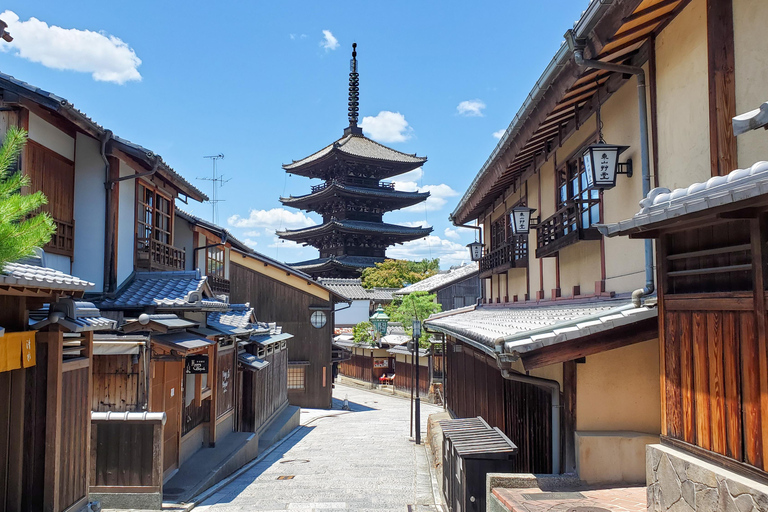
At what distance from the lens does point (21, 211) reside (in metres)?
4.91

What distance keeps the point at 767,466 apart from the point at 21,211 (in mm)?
6151

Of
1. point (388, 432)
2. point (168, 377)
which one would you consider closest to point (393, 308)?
point (388, 432)

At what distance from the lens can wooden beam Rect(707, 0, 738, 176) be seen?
18.0 feet

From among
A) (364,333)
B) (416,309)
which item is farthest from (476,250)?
(364,333)

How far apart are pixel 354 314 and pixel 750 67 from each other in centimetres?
4206

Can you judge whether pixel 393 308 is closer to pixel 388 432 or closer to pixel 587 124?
pixel 388 432

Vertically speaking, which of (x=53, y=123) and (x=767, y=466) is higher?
(x=53, y=123)

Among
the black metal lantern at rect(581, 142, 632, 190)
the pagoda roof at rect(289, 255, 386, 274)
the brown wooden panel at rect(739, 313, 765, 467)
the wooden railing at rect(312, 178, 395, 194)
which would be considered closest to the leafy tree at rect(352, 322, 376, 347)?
the pagoda roof at rect(289, 255, 386, 274)

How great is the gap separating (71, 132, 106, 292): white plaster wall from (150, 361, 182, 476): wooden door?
2326mm

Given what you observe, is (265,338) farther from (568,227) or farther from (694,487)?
(694,487)

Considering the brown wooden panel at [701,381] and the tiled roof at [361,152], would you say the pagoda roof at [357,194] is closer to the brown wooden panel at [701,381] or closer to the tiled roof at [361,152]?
the tiled roof at [361,152]

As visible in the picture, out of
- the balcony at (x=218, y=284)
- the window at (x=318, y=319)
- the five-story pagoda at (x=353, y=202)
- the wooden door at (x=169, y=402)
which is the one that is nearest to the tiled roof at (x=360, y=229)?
the five-story pagoda at (x=353, y=202)

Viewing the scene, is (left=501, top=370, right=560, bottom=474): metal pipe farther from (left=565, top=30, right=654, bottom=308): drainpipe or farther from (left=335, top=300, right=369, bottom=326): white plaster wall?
(left=335, top=300, right=369, bottom=326): white plaster wall

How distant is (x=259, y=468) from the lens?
14609 millimetres
